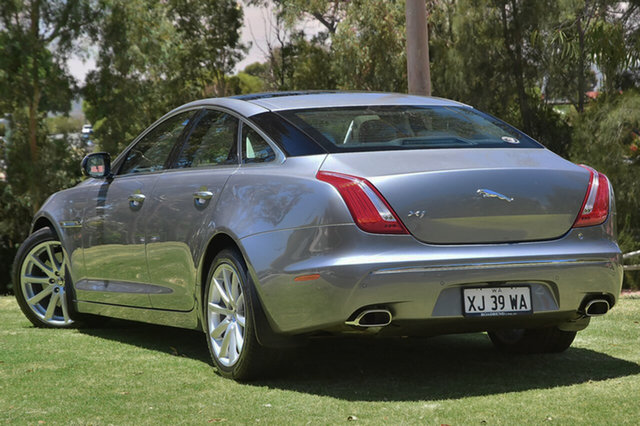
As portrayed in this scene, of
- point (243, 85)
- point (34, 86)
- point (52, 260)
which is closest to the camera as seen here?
point (52, 260)

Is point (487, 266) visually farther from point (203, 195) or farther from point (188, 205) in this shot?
point (188, 205)

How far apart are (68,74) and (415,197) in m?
24.2

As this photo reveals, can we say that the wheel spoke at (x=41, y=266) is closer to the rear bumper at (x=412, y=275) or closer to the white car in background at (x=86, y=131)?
the rear bumper at (x=412, y=275)

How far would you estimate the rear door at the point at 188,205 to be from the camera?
5660 mm

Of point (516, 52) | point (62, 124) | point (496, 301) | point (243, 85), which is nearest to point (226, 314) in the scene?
point (496, 301)

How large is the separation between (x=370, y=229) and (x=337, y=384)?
102 cm

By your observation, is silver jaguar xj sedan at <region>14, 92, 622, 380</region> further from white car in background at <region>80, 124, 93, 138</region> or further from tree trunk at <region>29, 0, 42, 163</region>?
white car in background at <region>80, 124, 93, 138</region>

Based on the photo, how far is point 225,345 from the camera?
5.46 meters

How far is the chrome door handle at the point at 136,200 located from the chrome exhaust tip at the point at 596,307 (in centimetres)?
285

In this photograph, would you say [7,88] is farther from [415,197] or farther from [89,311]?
[415,197]

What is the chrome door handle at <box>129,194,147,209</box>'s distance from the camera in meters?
6.38

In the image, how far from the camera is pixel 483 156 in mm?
5043

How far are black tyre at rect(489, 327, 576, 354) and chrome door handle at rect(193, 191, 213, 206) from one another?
2103 mm

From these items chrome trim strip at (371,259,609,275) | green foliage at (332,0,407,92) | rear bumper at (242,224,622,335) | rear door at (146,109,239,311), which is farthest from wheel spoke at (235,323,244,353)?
green foliage at (332,0,407,92)
